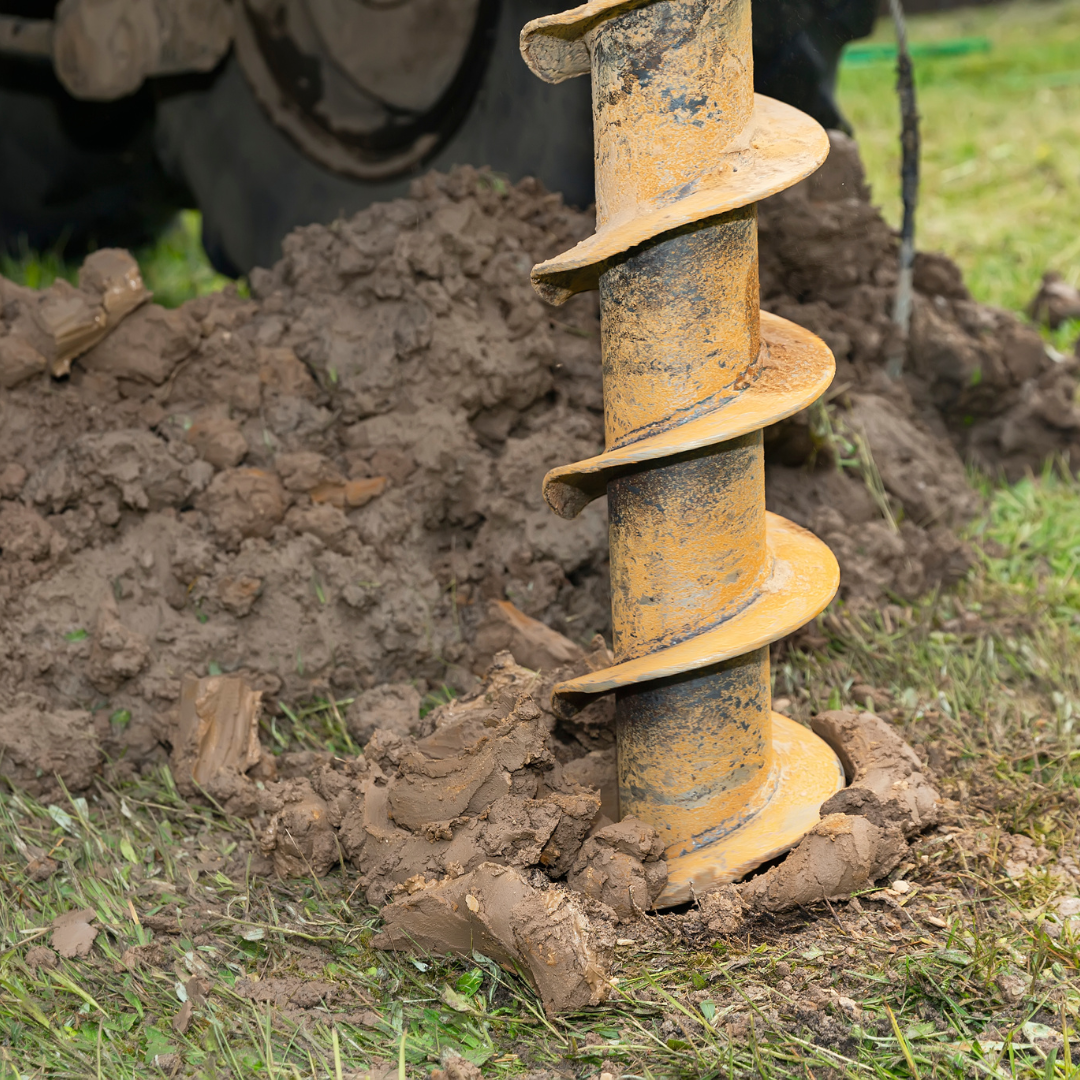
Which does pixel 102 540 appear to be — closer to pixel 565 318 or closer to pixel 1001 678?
pixel 565 318

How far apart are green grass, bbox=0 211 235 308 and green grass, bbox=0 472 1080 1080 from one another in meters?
2.17

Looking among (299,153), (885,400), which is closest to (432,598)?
(885,400)

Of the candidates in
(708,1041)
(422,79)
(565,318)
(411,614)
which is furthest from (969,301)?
(708,1041)

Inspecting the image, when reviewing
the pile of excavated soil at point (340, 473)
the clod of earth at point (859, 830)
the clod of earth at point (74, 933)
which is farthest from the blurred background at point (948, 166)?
the clod of earth at point (74, 933)

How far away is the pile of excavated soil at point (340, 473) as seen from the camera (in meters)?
2.27

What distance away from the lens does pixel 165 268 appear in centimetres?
446

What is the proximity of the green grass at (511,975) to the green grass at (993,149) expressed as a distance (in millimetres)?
2576

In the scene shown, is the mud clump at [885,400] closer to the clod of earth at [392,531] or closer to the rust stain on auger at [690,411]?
the clod of earth at [392,531]

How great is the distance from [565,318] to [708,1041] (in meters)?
1.64

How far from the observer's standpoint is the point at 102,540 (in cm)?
237

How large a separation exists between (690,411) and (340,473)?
1.01 metres

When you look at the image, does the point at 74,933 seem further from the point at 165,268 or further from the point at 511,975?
the point at 165,268

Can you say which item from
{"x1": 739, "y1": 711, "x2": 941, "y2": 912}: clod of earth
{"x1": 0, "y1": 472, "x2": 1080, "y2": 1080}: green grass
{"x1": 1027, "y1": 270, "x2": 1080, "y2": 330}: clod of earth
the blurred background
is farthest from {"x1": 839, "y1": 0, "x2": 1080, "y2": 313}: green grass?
{"x1": 0, "y1": 472, "x2": 1080, "y2": 1080}: green grass

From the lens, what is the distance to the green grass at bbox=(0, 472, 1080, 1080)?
5.05 feet
